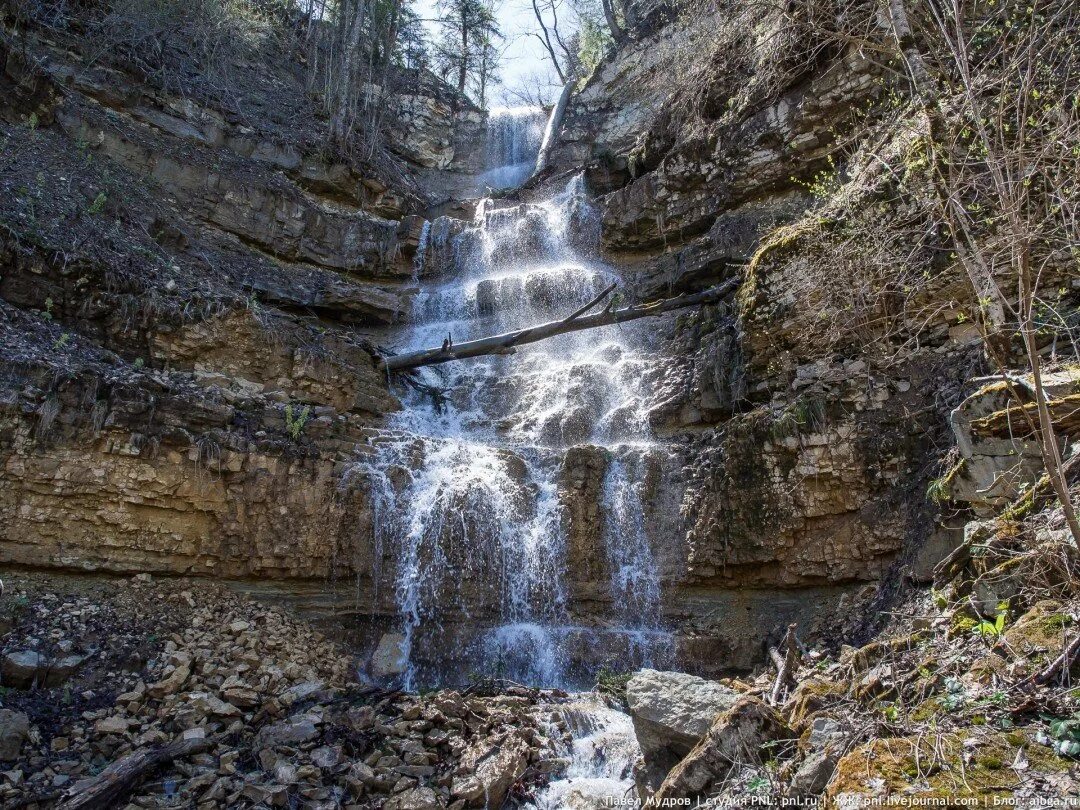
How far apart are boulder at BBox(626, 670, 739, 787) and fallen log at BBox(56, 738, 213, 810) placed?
386cm

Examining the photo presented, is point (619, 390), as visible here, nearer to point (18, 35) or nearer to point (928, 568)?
point (928, 568)

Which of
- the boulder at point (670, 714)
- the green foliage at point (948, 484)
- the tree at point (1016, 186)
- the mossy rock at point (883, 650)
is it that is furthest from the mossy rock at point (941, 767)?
the green foliage at point (948, 484)

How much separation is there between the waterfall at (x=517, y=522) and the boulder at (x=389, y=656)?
0.36ft

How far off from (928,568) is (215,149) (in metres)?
17.5

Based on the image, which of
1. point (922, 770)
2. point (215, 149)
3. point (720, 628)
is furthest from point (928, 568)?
point (215, 149)

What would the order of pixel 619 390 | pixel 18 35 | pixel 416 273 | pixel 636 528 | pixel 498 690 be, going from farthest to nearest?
pixel 416 273 → pixel 18 35 → pixel 619 390 → pixel 636 528 → pixel 498 690

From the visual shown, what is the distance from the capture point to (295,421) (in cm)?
959

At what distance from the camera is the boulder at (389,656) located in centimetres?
823

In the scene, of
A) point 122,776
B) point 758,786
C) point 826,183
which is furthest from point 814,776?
point 826,183

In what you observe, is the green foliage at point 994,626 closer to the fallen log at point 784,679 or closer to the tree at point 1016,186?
the tree at point 1016,186

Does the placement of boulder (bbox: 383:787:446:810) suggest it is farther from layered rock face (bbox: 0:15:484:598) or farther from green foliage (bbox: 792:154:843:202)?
green foliage (bbox: 792:154:843:202)

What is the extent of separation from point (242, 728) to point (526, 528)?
4654 millimetres

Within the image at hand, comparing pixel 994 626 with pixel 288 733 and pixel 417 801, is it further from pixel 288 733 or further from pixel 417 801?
pixel 288 733

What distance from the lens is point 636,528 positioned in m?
9.67
